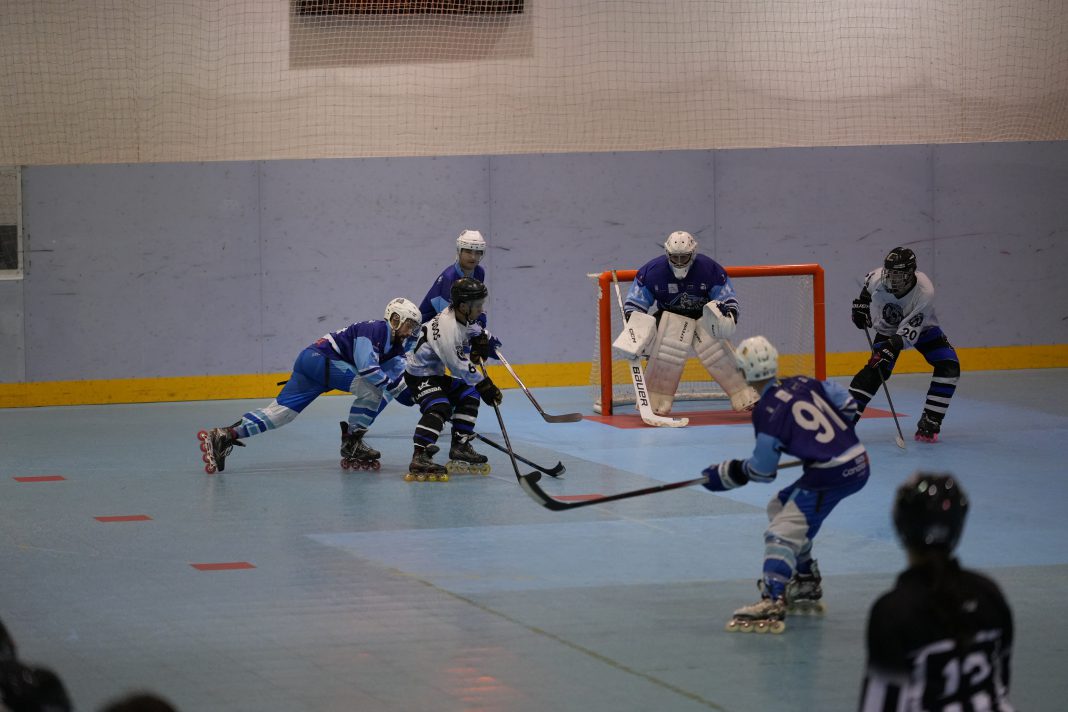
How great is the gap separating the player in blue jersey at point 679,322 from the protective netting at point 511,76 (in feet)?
10.9

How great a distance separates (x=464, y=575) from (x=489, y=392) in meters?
2.34

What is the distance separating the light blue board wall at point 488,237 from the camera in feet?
43.0

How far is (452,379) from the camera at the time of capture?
9.18 meters

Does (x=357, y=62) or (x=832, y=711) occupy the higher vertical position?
(x=357, y=62)

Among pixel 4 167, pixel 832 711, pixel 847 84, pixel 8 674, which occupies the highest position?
pixel 847 84

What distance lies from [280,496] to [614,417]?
4170 millimetres

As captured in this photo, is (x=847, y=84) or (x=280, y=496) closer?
(x=280, y=496)

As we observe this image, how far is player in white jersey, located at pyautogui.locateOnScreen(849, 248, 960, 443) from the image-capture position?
10.1 meters

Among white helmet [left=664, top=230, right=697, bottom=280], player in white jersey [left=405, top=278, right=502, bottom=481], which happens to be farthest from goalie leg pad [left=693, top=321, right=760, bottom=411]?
player in white jersey [left=405, top=278, right=502, bottom=481]

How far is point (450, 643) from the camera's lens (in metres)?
5.28

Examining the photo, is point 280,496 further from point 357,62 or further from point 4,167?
point 357,62

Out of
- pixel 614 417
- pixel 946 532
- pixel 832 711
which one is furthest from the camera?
pixel 614 417

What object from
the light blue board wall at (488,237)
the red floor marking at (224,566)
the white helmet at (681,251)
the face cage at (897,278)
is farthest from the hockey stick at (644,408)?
the red floor marking at (224,566)

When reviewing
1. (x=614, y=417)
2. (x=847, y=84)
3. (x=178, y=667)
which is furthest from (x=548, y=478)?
(x=847, y=84)
